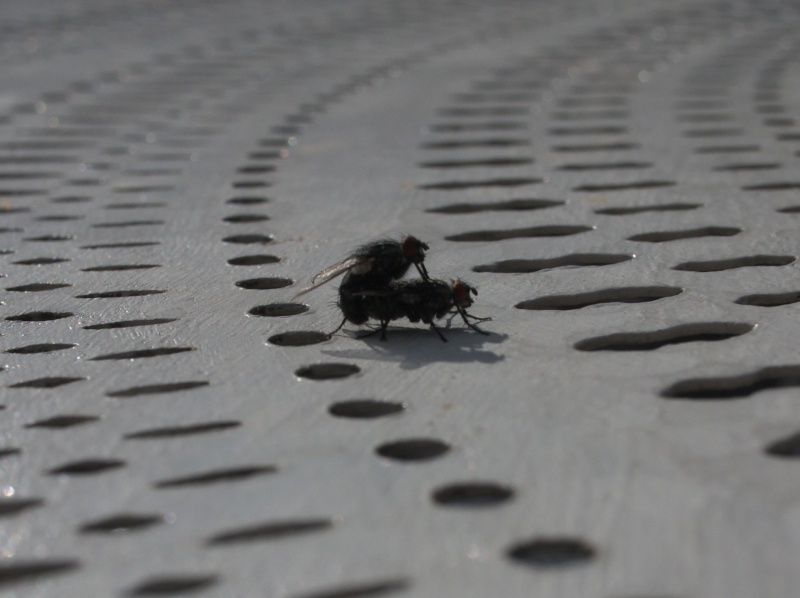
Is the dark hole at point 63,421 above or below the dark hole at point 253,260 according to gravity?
below

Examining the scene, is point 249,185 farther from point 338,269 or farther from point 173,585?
point 173,585

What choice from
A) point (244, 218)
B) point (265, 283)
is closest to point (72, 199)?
point (244, 218)

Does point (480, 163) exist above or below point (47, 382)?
above

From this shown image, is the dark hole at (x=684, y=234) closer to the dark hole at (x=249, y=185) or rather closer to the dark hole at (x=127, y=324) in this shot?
the dark hole at (x=127, y=324)

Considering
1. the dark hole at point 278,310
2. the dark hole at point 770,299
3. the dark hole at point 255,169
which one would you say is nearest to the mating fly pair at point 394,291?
the dark hole at point 278,310

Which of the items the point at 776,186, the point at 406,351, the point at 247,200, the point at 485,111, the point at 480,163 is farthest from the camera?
the point at 485,111

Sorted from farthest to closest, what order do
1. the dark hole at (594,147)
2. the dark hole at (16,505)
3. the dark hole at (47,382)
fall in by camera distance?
the dark hole at (594,147) → the dark hole at (47,382) → the dark hole at (16,505)
